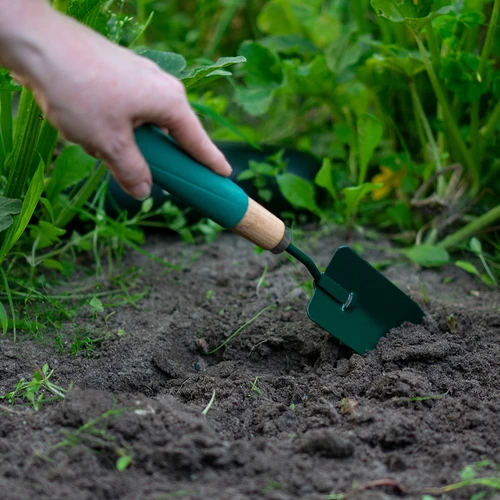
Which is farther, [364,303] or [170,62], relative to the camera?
[364,303]

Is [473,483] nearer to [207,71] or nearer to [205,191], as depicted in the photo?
[205,191]

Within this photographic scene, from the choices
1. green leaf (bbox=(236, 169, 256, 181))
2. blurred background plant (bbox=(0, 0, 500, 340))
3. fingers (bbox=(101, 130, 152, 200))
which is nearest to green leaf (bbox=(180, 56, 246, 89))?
blurred background plant (bbox=(0, 0, 500, 340))

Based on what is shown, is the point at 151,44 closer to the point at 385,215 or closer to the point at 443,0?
the point at 385,215

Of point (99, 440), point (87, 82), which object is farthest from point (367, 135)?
point (99, 440)

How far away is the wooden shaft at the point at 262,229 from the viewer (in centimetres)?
146

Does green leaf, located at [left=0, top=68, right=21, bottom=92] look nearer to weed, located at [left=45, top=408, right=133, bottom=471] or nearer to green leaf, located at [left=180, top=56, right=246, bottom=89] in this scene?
green leaf, located at [left=180, top=56, right=246, bottom=89]

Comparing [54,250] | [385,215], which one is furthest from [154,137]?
[385,215]

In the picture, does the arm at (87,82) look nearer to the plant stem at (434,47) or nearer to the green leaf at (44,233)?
the green leaf at (44,233)

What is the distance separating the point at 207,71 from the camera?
5.09ft

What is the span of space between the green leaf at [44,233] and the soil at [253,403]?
0.28 meters

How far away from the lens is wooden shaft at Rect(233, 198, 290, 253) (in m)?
1.46

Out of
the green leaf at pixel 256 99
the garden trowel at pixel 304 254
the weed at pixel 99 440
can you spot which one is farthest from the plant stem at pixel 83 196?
the weed at pixel 99 440

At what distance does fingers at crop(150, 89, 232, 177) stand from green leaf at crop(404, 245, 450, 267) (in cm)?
95

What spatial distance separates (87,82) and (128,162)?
17 cm
